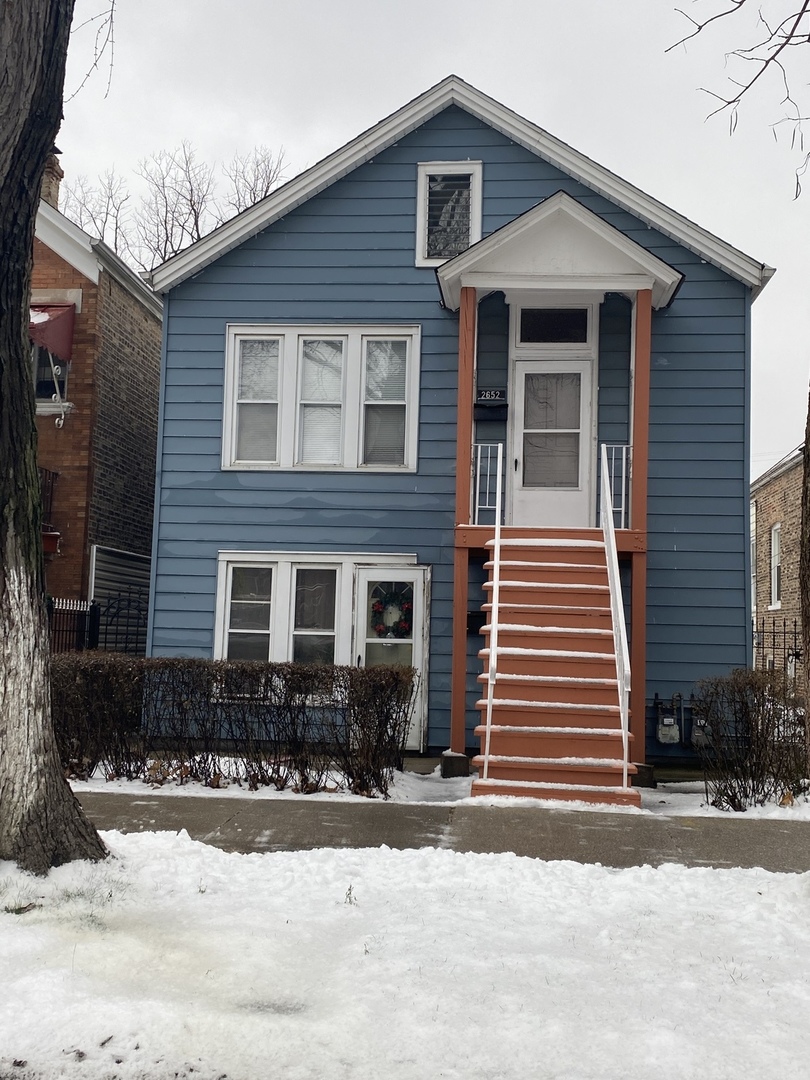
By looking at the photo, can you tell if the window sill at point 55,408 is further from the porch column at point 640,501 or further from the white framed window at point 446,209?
the porch column at point 640,501

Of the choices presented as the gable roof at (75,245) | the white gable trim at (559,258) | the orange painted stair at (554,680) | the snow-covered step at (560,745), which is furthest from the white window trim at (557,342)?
the gable roof at (75,245)

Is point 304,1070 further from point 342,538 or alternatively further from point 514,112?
point 514,112

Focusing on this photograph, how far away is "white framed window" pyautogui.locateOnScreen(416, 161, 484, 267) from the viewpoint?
11.9m

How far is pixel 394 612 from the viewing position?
37.8 feet

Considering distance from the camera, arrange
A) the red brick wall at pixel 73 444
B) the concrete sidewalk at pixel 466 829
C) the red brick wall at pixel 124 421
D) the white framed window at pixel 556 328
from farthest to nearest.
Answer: the red brick wall at pixel 124 421 < the red brick wall at pixel 73 444 < the white framed window at pixel 556 328 < the concrete sidewalk at pixel 466 829

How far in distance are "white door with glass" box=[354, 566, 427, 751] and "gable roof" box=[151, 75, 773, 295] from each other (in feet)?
14.1

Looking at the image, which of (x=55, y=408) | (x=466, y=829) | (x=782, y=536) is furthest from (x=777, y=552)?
(x=466, y=829)

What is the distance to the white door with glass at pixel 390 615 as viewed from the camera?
11398mm

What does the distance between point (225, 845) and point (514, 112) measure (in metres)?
9.01

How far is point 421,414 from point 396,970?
8.15 meters

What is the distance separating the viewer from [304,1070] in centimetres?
341

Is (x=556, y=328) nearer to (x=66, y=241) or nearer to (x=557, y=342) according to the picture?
(x=557, y=342)

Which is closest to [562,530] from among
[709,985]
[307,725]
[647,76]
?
[307,725]

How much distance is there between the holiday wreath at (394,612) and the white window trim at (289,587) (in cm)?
29
